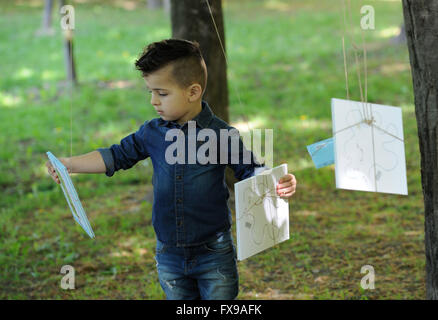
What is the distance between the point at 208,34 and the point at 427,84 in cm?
241

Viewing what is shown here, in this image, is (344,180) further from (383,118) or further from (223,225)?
(223,225)

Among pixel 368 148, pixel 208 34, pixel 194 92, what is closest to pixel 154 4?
pixel 208 34

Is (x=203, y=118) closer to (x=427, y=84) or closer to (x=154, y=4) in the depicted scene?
(x=427, y=84)

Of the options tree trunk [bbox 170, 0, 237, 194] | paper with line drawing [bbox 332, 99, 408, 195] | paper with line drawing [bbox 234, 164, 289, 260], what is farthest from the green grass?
paper with line drawing [bbox 332, 99, 408, 195]

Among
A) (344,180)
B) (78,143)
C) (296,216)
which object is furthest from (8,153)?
(344,180)

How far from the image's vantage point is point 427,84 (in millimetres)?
2258

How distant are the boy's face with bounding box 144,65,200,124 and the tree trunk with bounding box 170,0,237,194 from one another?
7.22ft

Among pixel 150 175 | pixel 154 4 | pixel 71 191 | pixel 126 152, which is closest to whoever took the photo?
pixel 71 191

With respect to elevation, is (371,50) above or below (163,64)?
above

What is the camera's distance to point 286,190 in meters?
2.18

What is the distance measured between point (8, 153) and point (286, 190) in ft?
16.6

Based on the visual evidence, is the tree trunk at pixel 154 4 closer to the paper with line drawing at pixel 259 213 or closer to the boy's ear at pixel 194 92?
the boy's ear at pixel 194 92

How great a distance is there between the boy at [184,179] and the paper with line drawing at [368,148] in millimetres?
217

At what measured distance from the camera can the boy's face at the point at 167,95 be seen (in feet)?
7.23
